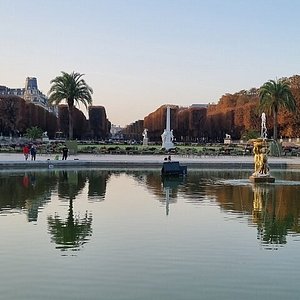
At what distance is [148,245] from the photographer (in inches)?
348

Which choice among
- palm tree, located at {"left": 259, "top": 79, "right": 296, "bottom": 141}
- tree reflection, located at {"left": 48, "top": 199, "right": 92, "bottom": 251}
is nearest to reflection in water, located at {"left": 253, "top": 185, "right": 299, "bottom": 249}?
tree reflection, located at {"left": 48, "top": 199, "right": 92, "bottom": 251}

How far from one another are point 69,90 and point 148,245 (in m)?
38.6

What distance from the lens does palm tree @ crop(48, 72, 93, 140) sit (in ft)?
153

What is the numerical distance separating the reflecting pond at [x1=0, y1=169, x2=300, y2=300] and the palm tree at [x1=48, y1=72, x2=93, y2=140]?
30.9 metres

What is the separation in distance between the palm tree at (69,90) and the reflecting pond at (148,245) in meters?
30.9

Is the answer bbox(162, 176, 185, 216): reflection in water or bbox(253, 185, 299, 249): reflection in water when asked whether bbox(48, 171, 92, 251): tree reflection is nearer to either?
bbox(162, 176, 185, 216): reflection in water

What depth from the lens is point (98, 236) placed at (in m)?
9.51

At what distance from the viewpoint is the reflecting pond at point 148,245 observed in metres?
6.72

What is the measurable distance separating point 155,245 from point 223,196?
22.5 ft

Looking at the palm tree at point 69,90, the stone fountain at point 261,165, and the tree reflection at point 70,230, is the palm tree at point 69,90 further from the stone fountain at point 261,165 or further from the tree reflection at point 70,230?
the tree reflection at point 70,230

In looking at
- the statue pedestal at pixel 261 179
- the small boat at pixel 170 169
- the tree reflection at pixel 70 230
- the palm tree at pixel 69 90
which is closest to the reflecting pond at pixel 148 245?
the tree reflection at pixel 70 230

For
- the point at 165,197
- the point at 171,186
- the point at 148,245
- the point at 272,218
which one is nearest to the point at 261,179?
the point at 171,186

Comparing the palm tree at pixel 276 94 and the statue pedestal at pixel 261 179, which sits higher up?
the palm tree at pixel 276 94

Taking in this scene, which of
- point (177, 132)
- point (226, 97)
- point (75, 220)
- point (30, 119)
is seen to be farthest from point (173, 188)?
point (226, 97)
